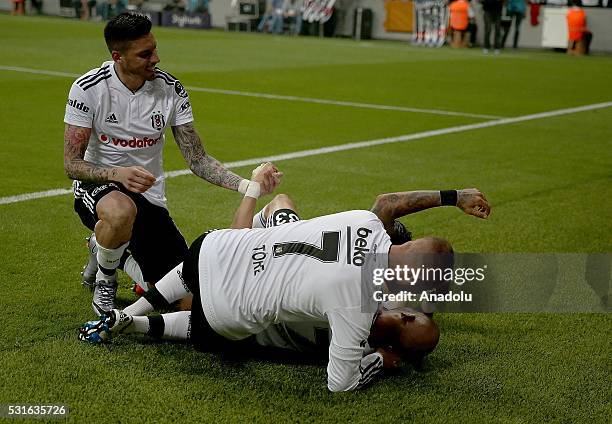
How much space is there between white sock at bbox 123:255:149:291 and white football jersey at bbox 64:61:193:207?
1.26ft

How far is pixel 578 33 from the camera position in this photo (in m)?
30.9

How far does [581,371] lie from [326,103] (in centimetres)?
1066

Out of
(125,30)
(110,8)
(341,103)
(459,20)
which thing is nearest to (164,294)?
(125,30)

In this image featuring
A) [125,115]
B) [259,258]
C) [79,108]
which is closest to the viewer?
[259,258]

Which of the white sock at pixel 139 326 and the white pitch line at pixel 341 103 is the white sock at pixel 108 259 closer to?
the white sock at pixel 139 326

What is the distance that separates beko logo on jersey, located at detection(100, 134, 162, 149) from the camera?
5.54 m

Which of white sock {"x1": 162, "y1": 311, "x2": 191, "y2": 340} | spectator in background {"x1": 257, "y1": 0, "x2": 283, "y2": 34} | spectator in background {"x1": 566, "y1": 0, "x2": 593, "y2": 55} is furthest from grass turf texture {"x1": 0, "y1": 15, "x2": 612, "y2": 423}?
spectator in background {"x1": 257, "y1": 0, "x2": 283, "y2": 34}

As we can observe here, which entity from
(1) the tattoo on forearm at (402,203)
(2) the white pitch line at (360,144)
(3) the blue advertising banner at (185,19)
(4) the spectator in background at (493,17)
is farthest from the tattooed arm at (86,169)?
(3) the blue advertising banner at (185,19)

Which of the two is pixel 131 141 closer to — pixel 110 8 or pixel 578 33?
pixel 578 33

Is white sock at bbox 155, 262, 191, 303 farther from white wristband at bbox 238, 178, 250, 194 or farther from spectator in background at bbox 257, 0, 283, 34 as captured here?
spectator in background at bbox 257, 0, 283, 34

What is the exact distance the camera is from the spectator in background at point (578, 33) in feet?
100

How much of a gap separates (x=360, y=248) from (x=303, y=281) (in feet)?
0.97

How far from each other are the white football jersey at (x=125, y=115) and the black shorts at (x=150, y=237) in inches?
3.9

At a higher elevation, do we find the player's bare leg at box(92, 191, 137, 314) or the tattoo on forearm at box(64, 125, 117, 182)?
the tattoo on forearm at box(64, 125, 117, 182)
